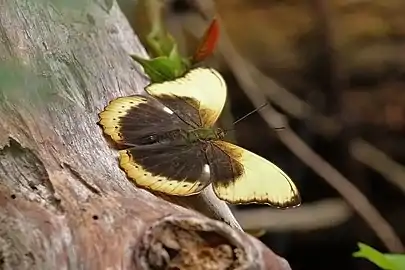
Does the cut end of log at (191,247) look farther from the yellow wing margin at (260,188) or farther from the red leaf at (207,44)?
the red leaf at (207,44)

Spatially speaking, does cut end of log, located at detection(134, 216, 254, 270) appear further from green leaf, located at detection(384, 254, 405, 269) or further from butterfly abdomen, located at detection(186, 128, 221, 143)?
green leaf, located at detection(384, 254, 405, 269)

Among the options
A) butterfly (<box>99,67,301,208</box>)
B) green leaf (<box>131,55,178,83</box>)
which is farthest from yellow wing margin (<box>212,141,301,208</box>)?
green leaf (<box>131,55,178,83</box>)

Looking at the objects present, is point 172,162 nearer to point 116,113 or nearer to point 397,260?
point 116,113

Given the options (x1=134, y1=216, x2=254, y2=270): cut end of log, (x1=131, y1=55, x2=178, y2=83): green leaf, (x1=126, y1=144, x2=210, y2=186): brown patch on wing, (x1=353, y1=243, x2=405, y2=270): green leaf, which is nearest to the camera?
(x1=134, y1=216, x2=254, y2=270): cut end of log

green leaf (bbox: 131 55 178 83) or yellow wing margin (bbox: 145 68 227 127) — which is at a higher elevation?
green leaf (bbox: 131 55 178 83)

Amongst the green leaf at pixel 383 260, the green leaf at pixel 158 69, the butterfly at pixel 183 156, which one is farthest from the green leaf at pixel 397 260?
the green leaf at pixel 158 69

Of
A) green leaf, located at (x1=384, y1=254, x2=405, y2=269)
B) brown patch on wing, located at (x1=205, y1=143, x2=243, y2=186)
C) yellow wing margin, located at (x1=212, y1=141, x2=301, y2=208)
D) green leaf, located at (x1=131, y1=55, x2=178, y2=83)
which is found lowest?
green leaf, located at (x1=384, y1=254, x2=405, y2=269)

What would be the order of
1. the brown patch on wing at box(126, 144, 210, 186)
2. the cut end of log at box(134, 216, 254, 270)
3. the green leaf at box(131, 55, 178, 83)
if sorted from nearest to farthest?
the cut end of log at box(134, 216, 254, 270) → the brown patch on wing at box(126, 144, 210, 186) → the green leaf at box(131, 55, 178, 83)
